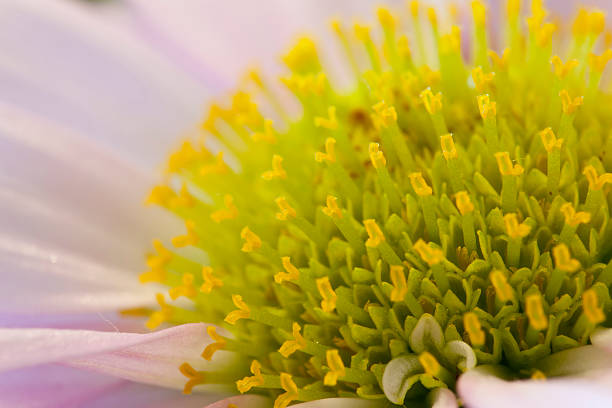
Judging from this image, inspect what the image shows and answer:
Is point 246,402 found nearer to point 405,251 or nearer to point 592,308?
point 405,251

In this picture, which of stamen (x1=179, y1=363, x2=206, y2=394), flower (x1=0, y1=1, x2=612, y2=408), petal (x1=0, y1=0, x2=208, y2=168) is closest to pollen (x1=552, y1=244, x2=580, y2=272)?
flower (x1=0, y1=1, x2=612, y2=408)

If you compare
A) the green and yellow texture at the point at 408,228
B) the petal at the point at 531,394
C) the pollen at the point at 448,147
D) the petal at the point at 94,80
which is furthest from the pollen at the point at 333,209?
the petal at the point at 94,80

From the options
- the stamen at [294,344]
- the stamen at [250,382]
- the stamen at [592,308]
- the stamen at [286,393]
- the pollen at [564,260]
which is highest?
the pollen at [564,260]

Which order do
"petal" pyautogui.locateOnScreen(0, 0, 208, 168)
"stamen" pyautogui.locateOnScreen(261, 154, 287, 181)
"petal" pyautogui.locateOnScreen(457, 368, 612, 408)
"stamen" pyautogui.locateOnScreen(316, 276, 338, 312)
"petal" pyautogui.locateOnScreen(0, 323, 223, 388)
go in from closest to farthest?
"petal" pyautogui.locateOnScreen(457, 368, 612, 408)
"petal" pyautogui.locateOnScreen(0, 323, 223, 388)
"stamen" pyautogui.locateOnScreen(316, 276, 338, 312)
"stamen" pyautogui.locateOnScreen(261, 154, 287, 181)
"petal" pyautogui.locateOnScreen(0, 0, 208, 168)

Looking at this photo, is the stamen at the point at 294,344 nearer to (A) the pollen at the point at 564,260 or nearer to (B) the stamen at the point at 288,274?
(B) the stamen at the point at 288,274

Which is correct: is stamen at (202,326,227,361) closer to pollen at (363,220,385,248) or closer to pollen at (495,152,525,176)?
pollen at (363,220,385,248)

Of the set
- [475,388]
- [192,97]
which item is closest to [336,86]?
[192,97]

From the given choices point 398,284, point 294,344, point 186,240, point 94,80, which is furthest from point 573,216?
point 94,80
